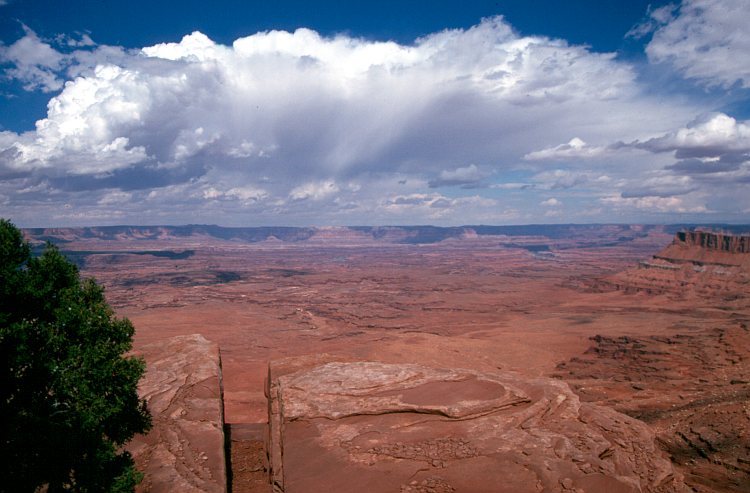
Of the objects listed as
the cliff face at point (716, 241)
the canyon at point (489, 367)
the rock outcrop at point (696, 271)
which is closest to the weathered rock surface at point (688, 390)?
the canyon at point (489, 367)

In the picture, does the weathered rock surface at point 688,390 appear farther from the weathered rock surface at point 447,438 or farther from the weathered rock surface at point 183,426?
the weathered rock surface at point 183,426

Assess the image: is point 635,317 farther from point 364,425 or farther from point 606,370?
point 364,425

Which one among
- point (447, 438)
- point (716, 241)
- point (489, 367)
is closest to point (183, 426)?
point (447, 438)

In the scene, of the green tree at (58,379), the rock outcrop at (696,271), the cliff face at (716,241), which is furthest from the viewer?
the cliff face at (716,241)

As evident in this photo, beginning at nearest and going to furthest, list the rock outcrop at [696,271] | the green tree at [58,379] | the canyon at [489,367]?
the green tree at [58,379] < the canyon at [489,367] < the rock outcrop at [696,271]

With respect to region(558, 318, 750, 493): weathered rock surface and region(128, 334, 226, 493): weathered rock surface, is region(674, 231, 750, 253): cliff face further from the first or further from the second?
region(128, 334, 226, 493): weathered rock surface

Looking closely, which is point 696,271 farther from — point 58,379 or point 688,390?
point 58,379
